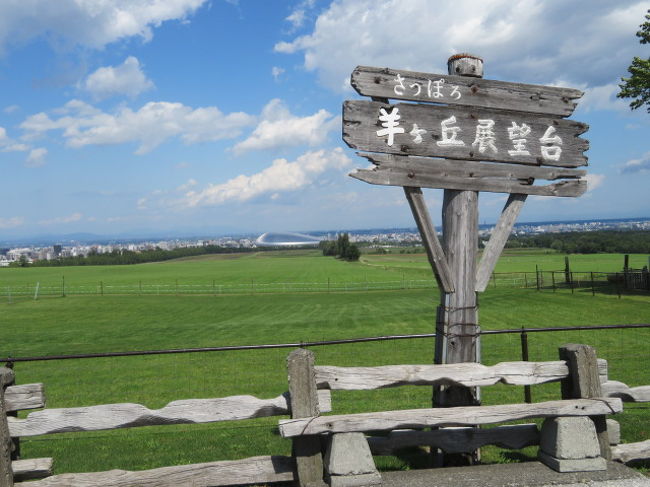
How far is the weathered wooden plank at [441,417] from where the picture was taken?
4398mm

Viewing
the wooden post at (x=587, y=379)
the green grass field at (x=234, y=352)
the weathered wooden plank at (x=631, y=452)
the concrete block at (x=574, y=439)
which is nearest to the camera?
the concrete block at (x=574, y=439)

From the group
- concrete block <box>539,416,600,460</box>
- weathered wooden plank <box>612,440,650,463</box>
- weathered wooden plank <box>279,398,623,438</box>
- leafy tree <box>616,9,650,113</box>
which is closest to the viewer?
weathered wooden plank <box>279,398,623,438</box>

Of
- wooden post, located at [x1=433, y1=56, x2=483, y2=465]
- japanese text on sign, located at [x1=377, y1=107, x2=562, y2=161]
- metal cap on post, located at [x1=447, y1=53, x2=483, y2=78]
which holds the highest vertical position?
metal cap on post, located at [x1=447, y1=53, x2=483, y2=78]

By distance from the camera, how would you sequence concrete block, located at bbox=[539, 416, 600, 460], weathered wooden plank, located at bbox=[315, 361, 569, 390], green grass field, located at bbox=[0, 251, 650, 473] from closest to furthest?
weathered wooden plank, located at bbox=[315, 361, 569, 390] → concrete block, located at bbox=[539, 416, 600, 460] → green grass field, located at bbox=[0, 251, 650, 473]

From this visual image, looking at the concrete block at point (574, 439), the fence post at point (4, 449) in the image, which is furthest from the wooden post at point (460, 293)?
the fence post at point (4, 449)

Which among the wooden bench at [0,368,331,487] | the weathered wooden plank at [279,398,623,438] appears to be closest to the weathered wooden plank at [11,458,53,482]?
the wooden bench at [0,368,331,487]

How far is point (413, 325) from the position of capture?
2509cm

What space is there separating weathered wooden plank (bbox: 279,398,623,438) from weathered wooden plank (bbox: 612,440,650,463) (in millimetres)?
555

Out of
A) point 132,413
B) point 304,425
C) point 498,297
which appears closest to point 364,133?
point 304,425

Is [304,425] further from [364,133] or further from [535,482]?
[364,133]

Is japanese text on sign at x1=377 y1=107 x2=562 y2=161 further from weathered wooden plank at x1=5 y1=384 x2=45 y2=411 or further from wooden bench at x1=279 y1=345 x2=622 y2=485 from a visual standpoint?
weathered wooden plank at x1=5 y1=384 x2=45 y2=411

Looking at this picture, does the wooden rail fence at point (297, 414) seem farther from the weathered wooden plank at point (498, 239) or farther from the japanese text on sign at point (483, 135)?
the japanese text on sign at point (483, 135)

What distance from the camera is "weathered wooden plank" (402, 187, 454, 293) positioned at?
549 cm

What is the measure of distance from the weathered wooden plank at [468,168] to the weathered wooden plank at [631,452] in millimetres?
2964
